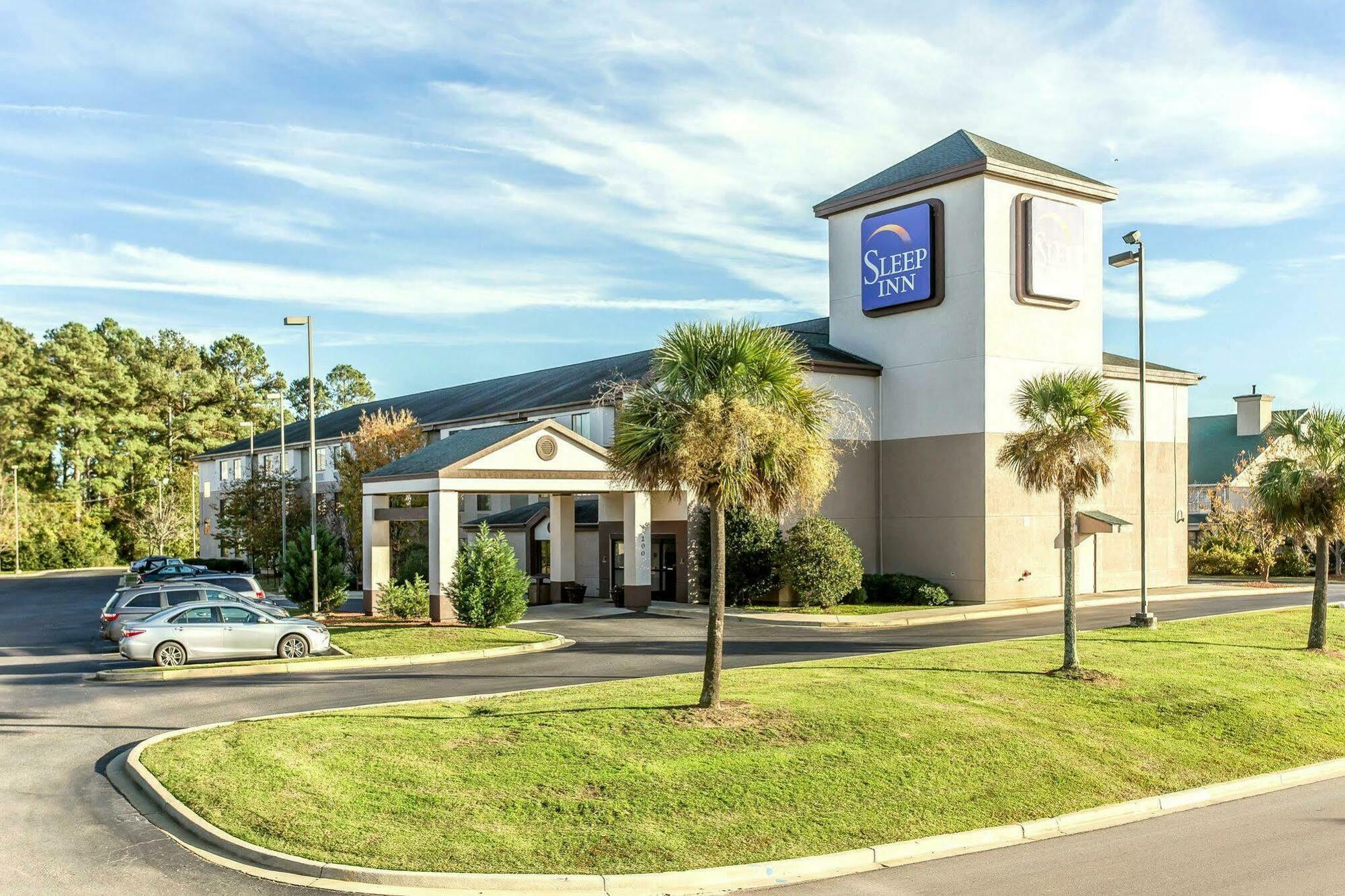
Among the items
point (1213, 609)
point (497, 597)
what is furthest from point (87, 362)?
point (1213, 609)

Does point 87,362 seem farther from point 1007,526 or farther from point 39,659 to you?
point 1007,526

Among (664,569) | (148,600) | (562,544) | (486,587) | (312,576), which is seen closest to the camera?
(148,600)

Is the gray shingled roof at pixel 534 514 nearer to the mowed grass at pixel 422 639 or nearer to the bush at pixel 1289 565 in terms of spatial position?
the mowed grass at pixel 422 639

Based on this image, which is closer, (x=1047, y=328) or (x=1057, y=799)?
(x=1057, y=799)

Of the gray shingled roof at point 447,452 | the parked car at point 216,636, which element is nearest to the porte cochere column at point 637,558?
the gray shingled roof at point 447,452

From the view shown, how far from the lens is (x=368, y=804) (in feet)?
38.0

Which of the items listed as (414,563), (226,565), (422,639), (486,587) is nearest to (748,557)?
(486,587)

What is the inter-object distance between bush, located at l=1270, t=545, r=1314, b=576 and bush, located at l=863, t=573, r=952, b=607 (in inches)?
916

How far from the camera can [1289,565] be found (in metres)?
51.6

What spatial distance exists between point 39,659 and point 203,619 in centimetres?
501

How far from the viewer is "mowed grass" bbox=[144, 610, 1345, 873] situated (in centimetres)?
1094

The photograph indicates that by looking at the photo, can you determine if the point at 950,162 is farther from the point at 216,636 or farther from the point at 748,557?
the point at 216,636

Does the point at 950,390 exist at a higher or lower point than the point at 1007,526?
higher

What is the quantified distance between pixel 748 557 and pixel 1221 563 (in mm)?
29054
